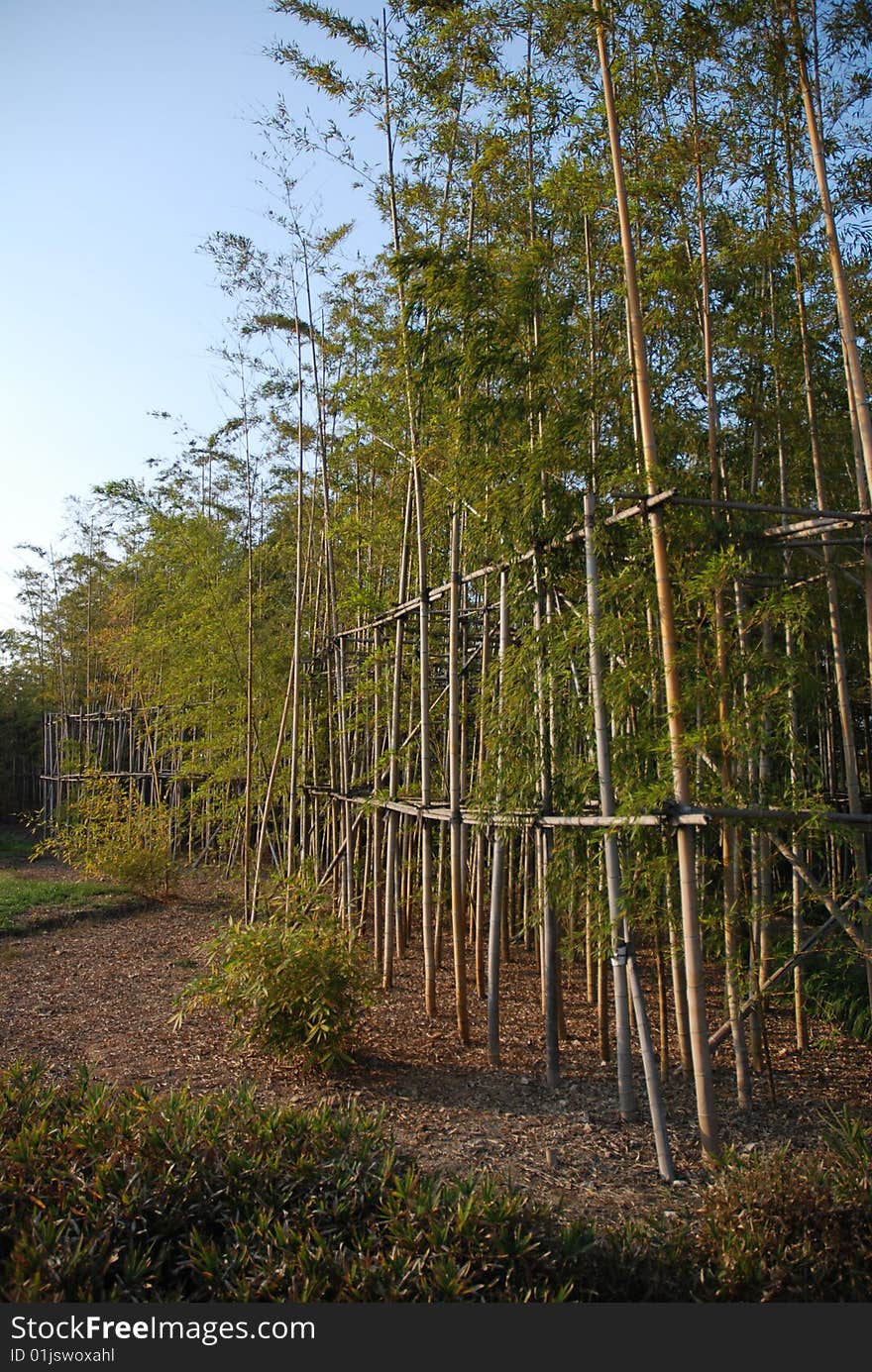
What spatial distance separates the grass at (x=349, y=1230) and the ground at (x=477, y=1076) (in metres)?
0.33

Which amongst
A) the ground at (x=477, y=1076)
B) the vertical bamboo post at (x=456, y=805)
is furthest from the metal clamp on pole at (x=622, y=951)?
the vertical bamboo post at (x=456, y=805)

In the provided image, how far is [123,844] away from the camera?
350 inches

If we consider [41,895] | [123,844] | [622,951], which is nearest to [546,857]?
[622,951]

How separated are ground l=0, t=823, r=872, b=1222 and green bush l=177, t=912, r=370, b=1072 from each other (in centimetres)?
17

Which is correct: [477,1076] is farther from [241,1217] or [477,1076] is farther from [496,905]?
[241,1217]

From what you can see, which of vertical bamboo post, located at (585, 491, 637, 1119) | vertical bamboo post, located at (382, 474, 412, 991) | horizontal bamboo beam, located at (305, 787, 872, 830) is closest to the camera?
horizontal bamboo beam, located at (305, 787, 872, 830)

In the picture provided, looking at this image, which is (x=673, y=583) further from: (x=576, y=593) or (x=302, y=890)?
(x=302, y=890)

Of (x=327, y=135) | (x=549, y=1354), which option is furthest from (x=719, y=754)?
(x=327, y=135)

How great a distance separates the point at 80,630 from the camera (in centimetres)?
1408


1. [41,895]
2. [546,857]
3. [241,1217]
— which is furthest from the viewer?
[41,895]

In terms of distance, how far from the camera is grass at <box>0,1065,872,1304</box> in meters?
2.16

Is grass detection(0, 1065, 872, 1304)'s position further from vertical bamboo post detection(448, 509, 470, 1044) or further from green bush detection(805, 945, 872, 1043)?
green bush detection(805, 945, 872, 1043)

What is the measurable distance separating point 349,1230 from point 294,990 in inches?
77.0

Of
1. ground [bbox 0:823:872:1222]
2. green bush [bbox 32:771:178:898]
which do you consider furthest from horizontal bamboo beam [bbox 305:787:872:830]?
green bush [bbox 32:771:178:898]
